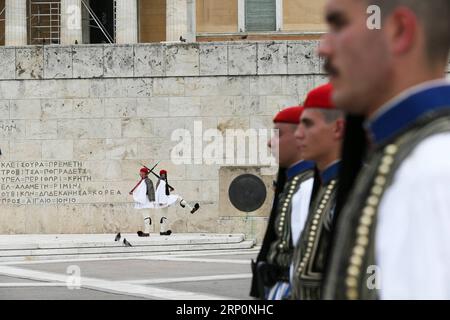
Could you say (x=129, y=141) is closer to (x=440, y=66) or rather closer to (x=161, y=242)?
(x=161, y=242)

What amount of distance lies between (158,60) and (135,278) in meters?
11.4

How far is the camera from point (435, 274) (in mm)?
1684

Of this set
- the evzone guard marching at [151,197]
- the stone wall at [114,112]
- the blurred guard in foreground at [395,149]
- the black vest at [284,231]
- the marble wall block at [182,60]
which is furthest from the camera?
the marble wall block at [182,60]

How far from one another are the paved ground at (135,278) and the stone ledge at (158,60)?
632cm

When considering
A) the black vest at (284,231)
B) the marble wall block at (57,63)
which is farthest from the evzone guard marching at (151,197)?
the black vest at (284,231)

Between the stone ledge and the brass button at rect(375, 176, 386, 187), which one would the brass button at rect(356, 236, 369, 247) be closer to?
the brass button at rect(375, 176, 386, 187)

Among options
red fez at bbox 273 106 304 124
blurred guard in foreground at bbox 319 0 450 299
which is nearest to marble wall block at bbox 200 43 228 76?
red fez at bbox 273 106 304 124

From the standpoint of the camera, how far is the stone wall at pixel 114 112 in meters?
23.9

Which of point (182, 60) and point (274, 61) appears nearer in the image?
point (274, 61)

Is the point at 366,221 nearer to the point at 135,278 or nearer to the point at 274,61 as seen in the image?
the point at 135,278

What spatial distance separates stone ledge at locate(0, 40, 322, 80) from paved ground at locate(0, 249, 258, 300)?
20.7 ft

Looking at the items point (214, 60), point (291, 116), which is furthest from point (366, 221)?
point (214, 60)

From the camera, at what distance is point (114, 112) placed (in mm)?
24391

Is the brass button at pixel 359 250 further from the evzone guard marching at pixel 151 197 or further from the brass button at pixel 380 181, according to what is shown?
the evzone guard marching at pixel 151 197
